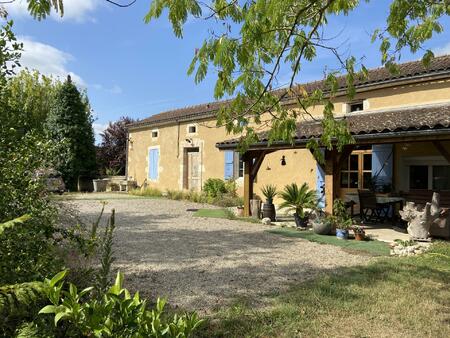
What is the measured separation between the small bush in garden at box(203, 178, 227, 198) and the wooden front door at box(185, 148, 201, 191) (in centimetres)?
157

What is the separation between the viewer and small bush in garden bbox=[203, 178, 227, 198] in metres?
15.6

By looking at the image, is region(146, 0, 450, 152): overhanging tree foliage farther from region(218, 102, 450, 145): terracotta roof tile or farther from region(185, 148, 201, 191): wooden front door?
region(185, 148, 201, 191): wooden front door

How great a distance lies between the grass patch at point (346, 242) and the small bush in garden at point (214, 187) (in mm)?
6448

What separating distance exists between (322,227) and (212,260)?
347 cm

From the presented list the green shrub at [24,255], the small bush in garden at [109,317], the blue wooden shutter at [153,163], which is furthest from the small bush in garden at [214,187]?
the small bush in garden at [109,317]

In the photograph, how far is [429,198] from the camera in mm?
8773

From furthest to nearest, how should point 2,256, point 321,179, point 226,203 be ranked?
point 226,203 < point 321,179 < point 2,256

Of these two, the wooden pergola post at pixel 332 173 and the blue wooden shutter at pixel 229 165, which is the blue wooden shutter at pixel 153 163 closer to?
the blue wooden shutter at pixel 229 165

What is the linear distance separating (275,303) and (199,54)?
270 centimetres

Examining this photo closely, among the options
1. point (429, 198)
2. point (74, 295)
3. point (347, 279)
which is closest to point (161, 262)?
point (347, 279)

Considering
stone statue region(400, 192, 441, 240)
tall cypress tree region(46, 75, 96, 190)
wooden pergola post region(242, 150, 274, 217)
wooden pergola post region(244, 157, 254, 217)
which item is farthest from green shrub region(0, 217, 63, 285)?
tall cypress tree region(46, 75, 96, 190)

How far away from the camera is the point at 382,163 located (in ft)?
36.0

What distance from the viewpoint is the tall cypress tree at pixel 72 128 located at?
20906 millimetres

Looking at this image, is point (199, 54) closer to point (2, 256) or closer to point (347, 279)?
Result: point (2, 256)
